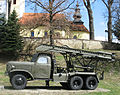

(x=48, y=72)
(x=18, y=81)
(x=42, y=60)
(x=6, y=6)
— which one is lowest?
(x=18, y=81)

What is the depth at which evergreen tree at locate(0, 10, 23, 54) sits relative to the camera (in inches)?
1157

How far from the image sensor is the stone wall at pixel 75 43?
111ft

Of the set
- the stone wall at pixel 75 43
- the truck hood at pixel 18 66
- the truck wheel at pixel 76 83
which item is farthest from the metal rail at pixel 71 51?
the stone wall at pixel 75 43

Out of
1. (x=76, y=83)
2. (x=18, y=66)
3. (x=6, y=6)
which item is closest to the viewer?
(x=18, y=66)

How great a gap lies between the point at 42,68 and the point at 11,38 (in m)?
19.2

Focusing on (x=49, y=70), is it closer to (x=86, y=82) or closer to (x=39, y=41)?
(x=86, y=82)

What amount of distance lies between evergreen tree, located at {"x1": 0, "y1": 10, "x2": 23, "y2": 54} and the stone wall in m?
3.01

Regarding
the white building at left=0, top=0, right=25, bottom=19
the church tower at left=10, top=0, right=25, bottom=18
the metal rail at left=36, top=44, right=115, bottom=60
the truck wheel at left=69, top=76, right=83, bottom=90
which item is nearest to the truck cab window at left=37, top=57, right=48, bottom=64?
the metal rail at left=36, top=44, right=115, bottom=60

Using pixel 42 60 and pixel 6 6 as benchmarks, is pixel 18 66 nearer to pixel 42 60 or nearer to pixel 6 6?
pixel 42 60

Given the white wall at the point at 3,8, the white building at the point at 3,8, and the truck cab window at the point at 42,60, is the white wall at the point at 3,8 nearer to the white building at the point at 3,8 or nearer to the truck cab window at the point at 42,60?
the white building at the point at 3,8

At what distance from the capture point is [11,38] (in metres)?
29.5

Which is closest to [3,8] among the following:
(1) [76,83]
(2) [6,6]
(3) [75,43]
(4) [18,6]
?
(2) [6,6]

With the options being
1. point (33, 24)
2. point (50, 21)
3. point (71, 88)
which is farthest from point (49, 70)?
point (33, 24)

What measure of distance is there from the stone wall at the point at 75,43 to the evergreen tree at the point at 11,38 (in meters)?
3.01
